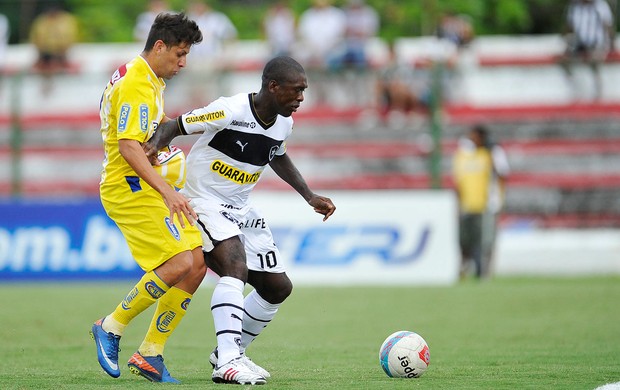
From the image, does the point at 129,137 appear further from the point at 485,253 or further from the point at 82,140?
the point at 82,140

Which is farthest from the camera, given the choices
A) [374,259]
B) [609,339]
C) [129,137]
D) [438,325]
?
[374,259]

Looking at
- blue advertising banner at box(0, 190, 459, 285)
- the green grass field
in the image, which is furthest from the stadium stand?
the green grass field

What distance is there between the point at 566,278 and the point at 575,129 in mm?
5105

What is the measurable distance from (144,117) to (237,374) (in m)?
1.74

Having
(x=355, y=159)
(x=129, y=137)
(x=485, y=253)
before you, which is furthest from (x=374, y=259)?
(x=129, y=137)

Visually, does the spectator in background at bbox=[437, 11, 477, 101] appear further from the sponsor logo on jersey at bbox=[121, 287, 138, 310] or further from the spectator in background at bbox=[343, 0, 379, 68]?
the sponsor logo on jersey at bbox=[121, 287, 138, 310]

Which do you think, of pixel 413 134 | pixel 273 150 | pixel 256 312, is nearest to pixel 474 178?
pixel 413 134

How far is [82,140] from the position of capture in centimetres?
2250

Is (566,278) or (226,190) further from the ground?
(226,190)

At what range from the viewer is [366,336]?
34.9ft

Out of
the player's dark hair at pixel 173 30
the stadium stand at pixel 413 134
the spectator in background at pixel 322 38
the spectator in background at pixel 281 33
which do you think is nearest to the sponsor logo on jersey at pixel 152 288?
the player's dark hair at pixel 173 30

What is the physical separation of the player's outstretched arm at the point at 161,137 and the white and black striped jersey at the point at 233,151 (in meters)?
0.24

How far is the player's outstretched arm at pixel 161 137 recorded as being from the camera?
725 cm

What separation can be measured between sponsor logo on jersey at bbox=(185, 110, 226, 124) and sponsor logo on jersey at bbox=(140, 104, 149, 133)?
0.27m
